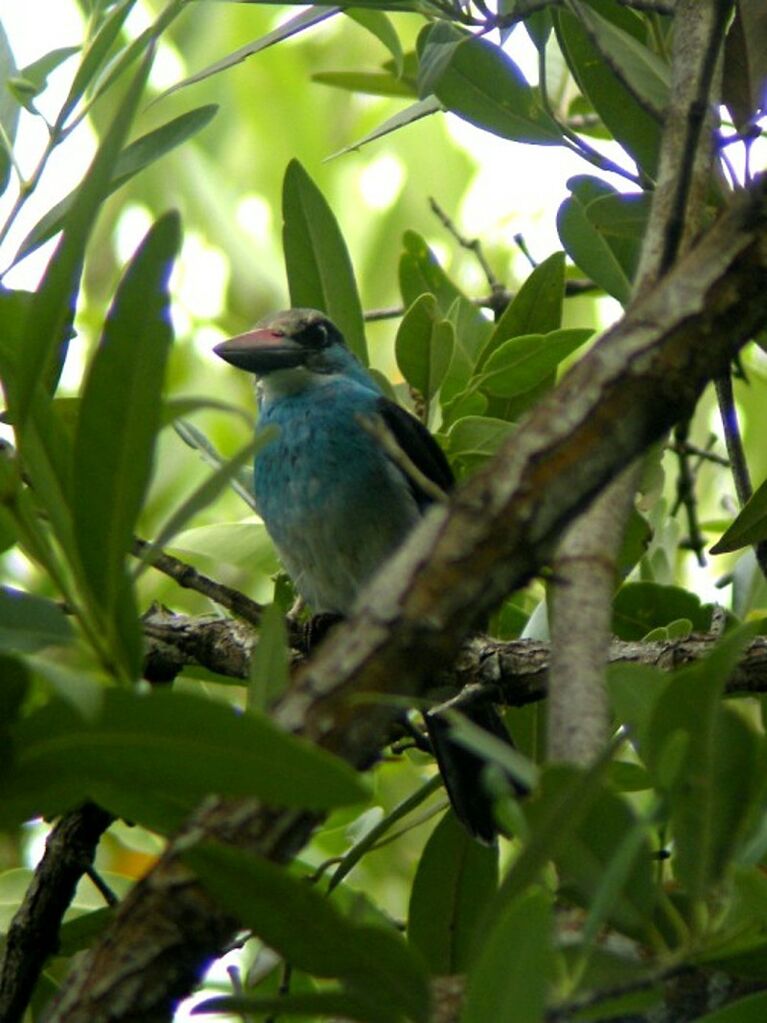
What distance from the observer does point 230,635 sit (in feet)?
9.20

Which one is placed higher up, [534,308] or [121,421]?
[534,308]

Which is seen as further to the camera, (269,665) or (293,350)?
(293,350)

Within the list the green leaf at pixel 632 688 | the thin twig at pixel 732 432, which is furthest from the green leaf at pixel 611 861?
the thin twig at pixel 732 432

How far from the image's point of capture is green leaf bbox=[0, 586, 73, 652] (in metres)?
1.53

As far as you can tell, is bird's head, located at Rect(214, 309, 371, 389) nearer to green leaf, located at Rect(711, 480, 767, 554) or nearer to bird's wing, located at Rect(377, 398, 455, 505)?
bird's wing, located at Rect(377, 398, 455, 505)

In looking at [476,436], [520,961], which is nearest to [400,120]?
[476,436]

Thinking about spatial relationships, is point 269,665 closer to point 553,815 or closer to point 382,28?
point 553,815

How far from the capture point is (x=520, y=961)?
49.4 inches

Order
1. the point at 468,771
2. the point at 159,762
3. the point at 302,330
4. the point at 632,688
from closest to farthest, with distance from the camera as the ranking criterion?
the point at 159,762 < the point at 632,688 < the point at 468,771 < the point at 302,330

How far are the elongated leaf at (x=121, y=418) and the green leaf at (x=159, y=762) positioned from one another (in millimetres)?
214

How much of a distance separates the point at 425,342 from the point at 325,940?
1.79 m

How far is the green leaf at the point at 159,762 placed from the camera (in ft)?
4.07

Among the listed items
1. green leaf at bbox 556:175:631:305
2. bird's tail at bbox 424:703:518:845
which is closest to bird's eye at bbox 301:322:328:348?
bird's tail at bbox 424:703:518:845

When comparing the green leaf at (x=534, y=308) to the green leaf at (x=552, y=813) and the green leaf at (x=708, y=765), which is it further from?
the green leaf at (x=552, y=813)
